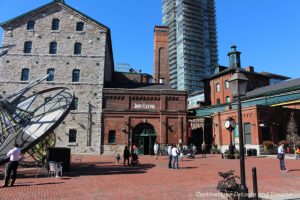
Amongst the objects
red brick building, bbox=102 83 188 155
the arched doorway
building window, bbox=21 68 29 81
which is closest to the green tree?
red brick building, bbox=102 83 188 155

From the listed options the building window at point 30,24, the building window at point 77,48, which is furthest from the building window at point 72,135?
the building window at point 30,24

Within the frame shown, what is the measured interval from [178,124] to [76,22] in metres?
18.9

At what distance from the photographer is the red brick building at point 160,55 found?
71875 mm

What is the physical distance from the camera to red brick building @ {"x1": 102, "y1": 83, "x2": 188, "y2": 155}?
113 ft

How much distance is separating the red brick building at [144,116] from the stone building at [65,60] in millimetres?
1646

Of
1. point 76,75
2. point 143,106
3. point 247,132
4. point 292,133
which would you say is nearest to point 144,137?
point 143,106

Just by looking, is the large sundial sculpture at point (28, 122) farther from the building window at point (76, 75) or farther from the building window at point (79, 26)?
the building window at point (79, 26)

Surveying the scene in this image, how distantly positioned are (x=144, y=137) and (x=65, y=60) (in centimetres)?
1411

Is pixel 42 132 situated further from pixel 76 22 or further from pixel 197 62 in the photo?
pixel 197 62

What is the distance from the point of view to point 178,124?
1387 inches

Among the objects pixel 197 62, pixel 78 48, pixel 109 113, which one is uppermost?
pixel 197 62

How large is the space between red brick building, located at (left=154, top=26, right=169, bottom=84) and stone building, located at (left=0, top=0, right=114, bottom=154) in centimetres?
3656

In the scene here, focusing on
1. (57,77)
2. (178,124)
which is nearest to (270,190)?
(178,124)

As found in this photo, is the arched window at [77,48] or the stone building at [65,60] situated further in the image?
the arched window at [77,48]
